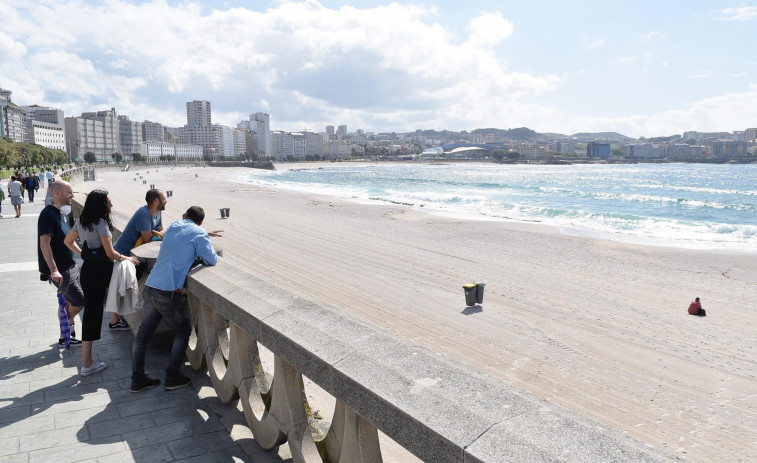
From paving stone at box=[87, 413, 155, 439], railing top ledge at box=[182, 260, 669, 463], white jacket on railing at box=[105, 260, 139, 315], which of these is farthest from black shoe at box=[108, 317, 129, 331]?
railing top ledge at box=[182, 260, 669, 463]

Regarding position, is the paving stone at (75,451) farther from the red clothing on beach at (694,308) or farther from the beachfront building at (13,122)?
the beachfront building at (13,122)

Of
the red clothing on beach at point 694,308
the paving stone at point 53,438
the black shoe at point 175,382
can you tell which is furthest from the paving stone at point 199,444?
the red clothing on beach at point 694,308

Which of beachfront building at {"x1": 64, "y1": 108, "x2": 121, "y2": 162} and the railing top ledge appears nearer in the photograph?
the railing top ledge

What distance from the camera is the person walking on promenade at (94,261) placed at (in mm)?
4113

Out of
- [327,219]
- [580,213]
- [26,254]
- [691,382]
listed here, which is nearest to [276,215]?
[327,219]

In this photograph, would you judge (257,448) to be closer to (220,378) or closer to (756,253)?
(220,378)

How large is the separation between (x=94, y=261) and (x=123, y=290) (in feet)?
1.47

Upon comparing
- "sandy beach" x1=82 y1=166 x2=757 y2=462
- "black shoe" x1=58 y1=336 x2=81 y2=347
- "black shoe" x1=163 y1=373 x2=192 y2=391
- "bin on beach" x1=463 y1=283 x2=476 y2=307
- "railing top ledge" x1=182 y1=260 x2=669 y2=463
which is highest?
"railing top ledge" x1=182 y1=260 x2=669 y2=463

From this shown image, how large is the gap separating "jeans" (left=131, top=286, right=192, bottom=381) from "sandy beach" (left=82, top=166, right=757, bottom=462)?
19.1 inches

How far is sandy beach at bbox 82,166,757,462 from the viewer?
6.26m

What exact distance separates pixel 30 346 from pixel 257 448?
3094 millimetres

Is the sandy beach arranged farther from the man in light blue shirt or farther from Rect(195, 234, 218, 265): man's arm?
the man in light blue shirt

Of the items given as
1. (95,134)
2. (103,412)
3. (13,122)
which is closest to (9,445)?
(103,412)

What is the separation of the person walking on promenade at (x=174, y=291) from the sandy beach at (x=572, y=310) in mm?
347
